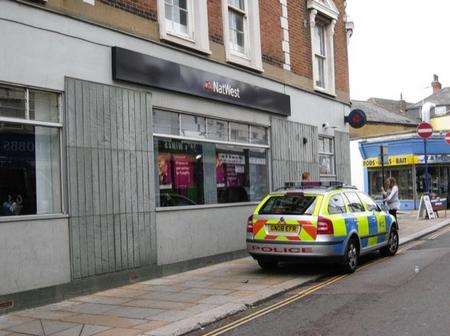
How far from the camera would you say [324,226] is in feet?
33.2

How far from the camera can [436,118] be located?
171 feet

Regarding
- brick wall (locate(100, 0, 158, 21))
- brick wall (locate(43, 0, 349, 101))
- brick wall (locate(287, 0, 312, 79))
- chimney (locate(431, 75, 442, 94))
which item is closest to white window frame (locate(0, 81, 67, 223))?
brick wall (locate(43, 0, 349, 101))

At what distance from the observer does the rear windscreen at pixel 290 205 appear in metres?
10.5

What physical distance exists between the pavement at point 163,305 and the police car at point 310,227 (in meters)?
0.51

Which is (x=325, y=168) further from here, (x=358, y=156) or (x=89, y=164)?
(x=358, y=156)

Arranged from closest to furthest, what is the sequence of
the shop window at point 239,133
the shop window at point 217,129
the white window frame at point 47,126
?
1. the white window frame at point 47,126
2. the shop window at point 217,129
3. the shop window at point 239,133

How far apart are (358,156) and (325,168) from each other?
54.4 ft

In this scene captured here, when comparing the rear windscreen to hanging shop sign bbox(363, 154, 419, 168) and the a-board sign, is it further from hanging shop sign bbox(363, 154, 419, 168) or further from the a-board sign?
hanging shop sign bbox(363, 154, 419, 168)

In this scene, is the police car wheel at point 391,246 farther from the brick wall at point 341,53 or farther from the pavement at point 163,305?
the brick wall at point 341,53

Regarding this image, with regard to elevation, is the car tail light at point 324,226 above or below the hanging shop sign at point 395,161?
below

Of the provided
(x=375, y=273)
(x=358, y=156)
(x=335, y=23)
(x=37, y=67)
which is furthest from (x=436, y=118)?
(x=37, y=67)

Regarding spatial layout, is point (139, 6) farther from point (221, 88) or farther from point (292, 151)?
point (292, 151)

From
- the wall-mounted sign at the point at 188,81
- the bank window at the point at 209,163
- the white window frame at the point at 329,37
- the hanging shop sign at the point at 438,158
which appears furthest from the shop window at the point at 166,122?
the hanging shop sign at the point at 438,158

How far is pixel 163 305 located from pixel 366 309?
281 cm
